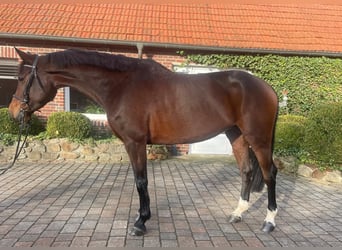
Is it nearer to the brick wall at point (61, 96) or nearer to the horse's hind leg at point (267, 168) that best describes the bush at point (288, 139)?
the brick wall at point (61, 96)

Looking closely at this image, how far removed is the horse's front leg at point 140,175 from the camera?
3.35 m

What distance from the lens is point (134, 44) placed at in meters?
7.79

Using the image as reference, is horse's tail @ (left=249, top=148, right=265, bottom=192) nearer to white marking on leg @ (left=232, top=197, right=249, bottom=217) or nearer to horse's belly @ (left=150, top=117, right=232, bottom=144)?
white marking on leg @ (left=232, top=197, right=249, bottom=217)

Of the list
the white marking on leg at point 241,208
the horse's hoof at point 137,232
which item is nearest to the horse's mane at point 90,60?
the horse's hoof at point 137,232

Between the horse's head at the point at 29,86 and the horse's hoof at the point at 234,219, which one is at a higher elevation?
the horse's head at the point at 29,86

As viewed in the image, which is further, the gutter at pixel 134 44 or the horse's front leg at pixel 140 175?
the gutter at pixel 134 44

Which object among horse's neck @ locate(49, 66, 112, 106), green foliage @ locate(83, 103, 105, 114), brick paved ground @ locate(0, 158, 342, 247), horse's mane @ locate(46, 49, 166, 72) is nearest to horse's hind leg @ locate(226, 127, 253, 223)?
brick paved ground @ locate(0, 158, 342, 247)

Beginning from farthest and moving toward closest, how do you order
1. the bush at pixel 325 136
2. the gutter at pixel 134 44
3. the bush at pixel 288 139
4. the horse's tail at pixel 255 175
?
the gutter at pixel 134 44, the bush at pixel 288 139, the bush at pixel 325 136, the horse's tail at pixel 255 175

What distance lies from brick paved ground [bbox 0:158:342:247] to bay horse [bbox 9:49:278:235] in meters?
0.31

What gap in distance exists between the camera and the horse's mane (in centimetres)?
332

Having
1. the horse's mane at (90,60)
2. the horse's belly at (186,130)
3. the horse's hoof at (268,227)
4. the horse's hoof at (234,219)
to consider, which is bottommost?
the horse's hoof at (234,219)

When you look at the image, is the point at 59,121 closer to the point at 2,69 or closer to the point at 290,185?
the point at 2,69

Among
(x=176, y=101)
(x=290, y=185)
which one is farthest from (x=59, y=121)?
(x=290, y=185)

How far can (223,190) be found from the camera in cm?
524
